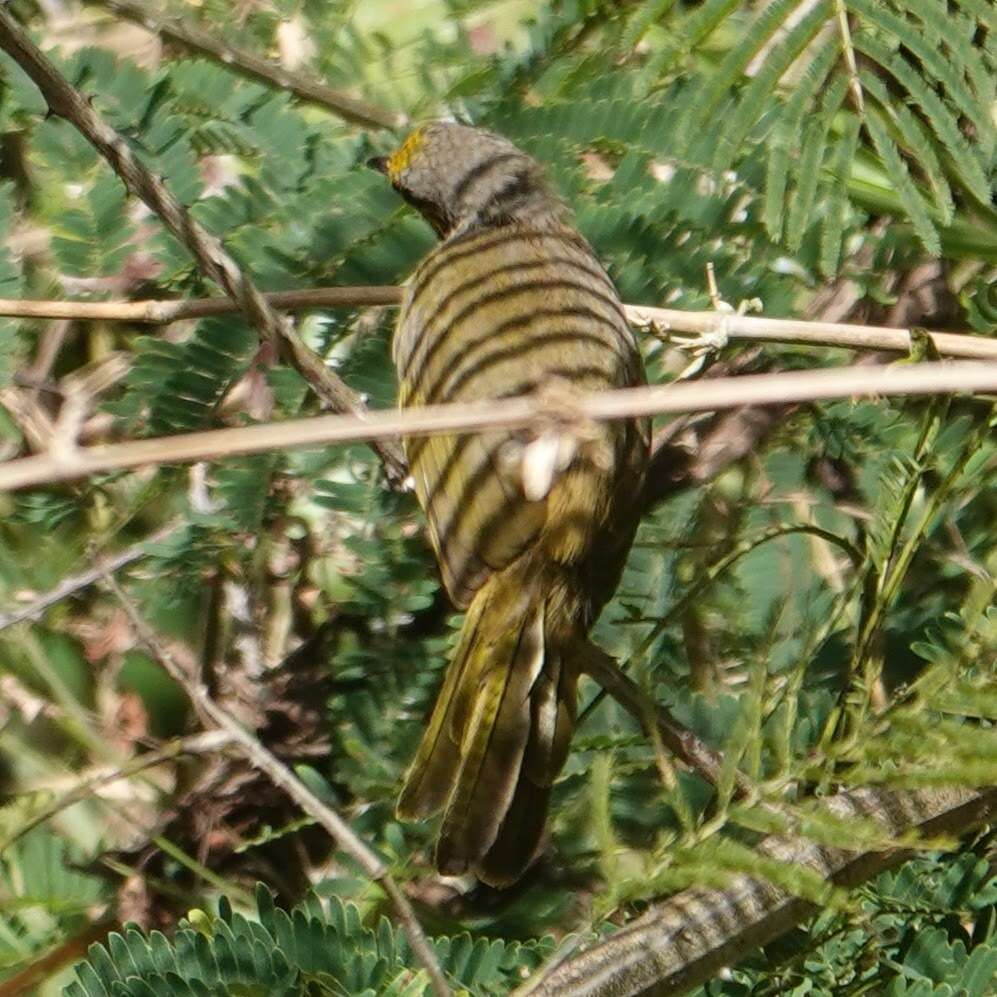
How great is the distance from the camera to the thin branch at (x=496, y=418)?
3.86 ft

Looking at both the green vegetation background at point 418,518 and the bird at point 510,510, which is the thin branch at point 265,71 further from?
the bird at point 510,510

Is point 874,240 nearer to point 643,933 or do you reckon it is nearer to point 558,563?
point 558,563

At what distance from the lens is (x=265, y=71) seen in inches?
108

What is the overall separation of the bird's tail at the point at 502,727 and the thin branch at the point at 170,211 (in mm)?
349

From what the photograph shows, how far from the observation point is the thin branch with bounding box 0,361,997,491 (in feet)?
3.86

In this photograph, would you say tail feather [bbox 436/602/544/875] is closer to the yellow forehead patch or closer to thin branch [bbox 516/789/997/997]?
thin branch [bbox 516/789/997/997]

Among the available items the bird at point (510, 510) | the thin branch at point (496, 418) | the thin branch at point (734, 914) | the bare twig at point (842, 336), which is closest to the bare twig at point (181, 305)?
the bird at point (510, 510)

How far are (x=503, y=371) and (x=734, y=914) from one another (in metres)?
0.97

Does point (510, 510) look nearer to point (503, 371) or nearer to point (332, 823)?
point (503, 371)

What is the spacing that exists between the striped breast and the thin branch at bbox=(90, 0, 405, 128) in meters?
0.40

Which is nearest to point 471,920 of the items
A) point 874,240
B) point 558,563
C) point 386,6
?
point 558,563

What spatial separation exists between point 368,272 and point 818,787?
3.81ft

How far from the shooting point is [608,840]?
1.46m

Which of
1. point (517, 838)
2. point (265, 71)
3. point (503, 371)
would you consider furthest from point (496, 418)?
point (265, 71)
